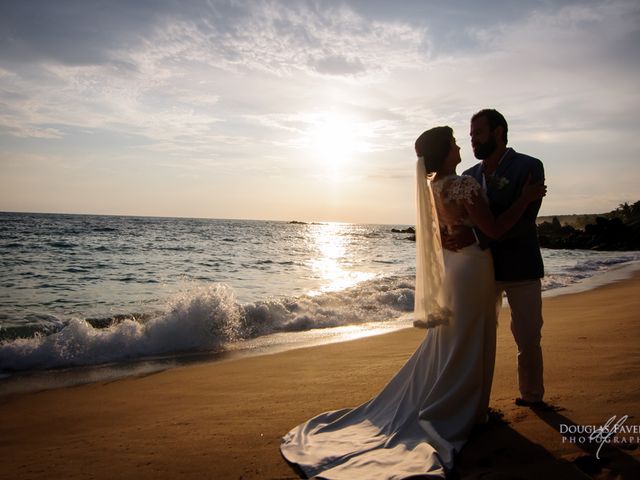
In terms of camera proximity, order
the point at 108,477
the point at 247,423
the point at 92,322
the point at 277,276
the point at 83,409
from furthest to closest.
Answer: the point at 277,276 → the point at 92,322 → the point at 83,409 → the point at 247,423 → the point at 108,477

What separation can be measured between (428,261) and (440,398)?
109 centimetres

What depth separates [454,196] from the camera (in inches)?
144

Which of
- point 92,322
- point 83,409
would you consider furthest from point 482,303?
point 92,322

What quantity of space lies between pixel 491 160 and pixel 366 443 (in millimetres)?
2593

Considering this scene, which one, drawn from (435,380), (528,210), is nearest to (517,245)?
(528,210)

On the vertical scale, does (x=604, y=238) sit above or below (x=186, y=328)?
above

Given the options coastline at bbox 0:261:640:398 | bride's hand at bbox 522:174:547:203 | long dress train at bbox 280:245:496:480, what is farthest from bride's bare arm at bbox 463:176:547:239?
coastline at bbox 0:261:640:398

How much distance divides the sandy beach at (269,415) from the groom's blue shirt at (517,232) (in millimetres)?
1203

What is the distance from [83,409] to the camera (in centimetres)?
523

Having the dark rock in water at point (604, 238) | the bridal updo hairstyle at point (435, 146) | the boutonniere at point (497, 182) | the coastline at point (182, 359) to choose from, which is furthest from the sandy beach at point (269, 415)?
the dark rock in water at point (604, 238)

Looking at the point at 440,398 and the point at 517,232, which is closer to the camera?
the point at 440,398

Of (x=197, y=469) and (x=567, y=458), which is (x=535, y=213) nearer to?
(x=567, y=458)

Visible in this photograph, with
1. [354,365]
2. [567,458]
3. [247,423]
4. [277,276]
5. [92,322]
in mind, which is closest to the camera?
[567,458]

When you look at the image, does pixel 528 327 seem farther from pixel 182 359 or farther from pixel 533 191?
pixel 182 359
